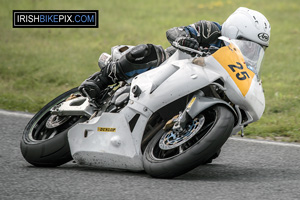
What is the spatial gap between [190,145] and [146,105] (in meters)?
0.48

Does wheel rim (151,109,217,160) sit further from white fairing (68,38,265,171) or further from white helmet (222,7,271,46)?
white helmet (222,7,271,46)

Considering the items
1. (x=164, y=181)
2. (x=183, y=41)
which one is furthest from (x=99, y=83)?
(x=164, y=181)

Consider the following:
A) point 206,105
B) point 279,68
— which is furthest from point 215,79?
point 279,68

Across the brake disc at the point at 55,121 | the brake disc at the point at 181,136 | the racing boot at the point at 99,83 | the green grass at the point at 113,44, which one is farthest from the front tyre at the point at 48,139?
the green grass at the point at 113,44

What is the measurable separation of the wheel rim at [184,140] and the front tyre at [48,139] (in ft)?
3.01

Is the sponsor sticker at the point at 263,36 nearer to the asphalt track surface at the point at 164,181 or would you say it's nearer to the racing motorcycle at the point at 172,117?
the racing motorcycle at the point at 172,117

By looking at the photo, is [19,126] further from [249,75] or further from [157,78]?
[249,75]

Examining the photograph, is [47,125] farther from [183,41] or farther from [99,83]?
[183,41]

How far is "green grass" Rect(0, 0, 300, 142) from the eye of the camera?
900 centimetres

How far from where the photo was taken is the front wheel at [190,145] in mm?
4555

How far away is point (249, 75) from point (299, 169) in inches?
43.2

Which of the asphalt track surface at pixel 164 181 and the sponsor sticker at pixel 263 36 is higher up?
the sponsor sticker at pixel 263 36

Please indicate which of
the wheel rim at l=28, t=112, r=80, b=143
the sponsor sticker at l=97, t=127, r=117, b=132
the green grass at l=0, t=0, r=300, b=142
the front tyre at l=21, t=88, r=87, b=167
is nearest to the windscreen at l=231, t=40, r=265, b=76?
the sponsor sticker at l=97, t=127, r=117, b=132

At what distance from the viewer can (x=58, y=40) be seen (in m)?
14.7
